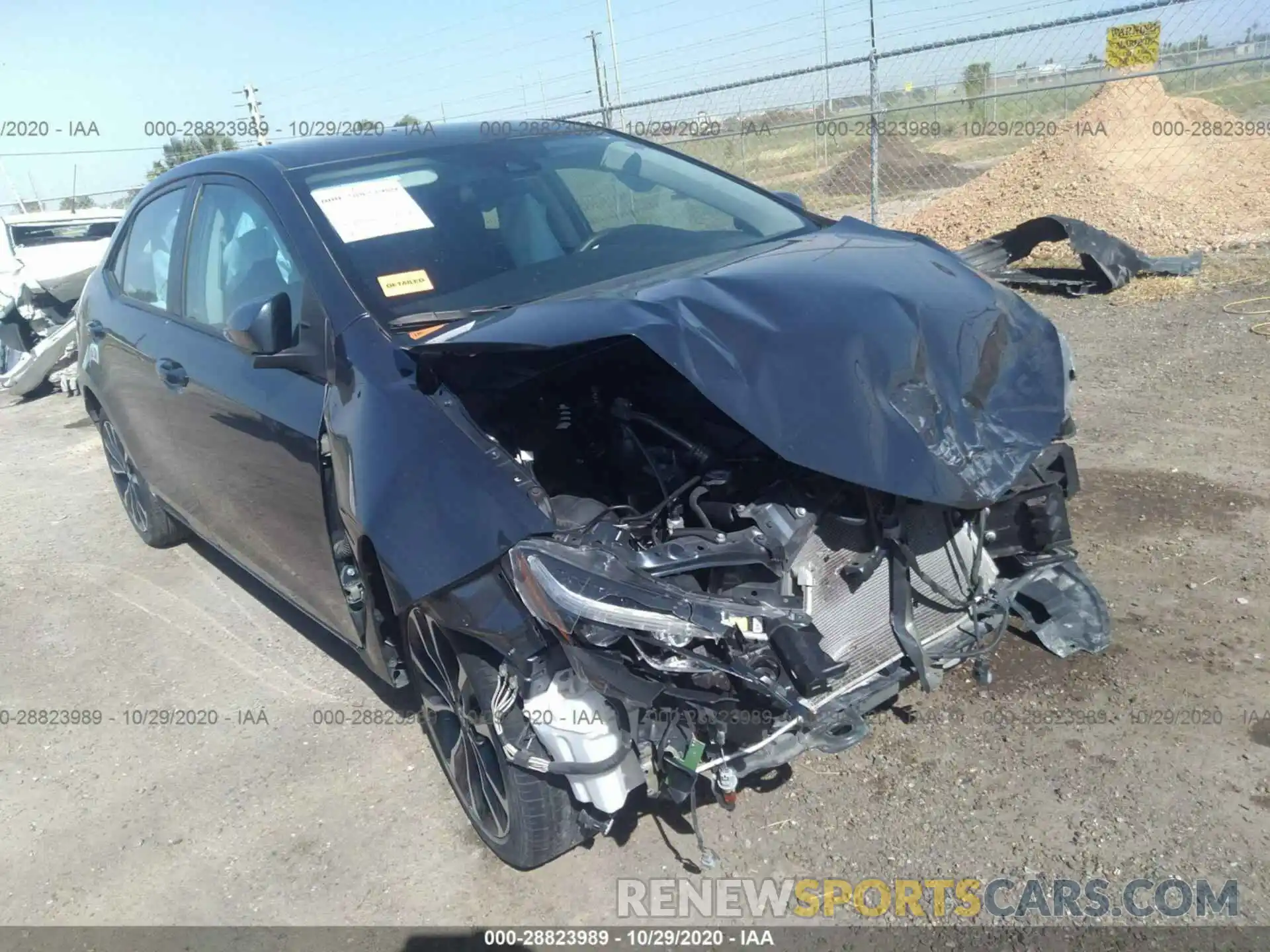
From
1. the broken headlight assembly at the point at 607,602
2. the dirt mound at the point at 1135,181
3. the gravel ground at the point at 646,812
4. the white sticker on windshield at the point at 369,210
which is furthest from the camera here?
the dirt mound at the point at 1135,181

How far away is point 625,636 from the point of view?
7.27 feet

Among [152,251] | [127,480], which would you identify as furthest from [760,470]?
[127,480]

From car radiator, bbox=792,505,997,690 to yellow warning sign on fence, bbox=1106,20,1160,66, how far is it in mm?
7279

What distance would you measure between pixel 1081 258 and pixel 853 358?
6.57m

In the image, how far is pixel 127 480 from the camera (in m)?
5.47

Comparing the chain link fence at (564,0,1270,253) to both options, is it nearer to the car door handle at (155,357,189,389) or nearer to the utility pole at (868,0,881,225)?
the utility pole at (868,0,881,225)

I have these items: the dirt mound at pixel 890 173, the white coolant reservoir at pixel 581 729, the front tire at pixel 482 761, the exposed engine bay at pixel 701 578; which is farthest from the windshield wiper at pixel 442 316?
the dirt mound at pixel 890 173

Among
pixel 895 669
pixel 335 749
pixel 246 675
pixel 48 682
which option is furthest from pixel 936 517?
pixel 48 682

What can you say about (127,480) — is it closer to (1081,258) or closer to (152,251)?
(152,251)

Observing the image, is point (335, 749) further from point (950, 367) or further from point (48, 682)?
point (950, 367)

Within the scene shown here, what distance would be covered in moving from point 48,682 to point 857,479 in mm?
3710

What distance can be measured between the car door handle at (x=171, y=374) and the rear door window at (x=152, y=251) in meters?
0.25

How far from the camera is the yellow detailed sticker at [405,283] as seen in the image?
297cm

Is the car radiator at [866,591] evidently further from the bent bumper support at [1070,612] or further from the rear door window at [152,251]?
the rear door window at [152,251]
